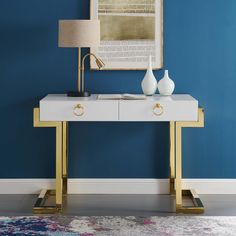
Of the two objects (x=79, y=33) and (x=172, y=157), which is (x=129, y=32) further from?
(x=172, y=157)

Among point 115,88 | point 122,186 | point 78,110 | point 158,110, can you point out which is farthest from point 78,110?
point 122,186

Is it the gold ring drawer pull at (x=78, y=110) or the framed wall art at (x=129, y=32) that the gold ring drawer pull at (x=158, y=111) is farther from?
the framed wall art at (x=129, y=32)

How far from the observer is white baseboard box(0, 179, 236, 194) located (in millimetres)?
5238

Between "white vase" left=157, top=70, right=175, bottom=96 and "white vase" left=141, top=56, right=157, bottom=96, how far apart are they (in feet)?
0.15

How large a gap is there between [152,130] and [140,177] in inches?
15.6

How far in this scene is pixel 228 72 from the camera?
17.0ft

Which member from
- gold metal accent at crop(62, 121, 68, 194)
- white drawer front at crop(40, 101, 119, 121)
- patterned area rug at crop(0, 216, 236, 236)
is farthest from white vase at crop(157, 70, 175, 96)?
patterned area rug at crop(0, 216, 236, 236)

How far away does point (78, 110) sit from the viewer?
4598 millimetres

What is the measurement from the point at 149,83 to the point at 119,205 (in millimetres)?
948

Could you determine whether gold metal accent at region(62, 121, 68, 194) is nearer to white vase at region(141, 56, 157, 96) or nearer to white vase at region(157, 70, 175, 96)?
A: white vase at region(141, 56, 157, 96)

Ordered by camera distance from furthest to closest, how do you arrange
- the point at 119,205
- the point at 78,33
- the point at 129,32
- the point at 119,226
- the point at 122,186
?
the point at 122,186
the point at 129,32
the point at 119,205
the point at 78,33
the point at 119,226

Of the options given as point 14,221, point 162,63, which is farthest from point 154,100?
point 14,221

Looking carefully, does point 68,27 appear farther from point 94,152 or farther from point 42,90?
point 94,152

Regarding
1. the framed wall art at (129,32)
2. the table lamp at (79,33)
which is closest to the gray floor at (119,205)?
the framed wall art at (129,32)
